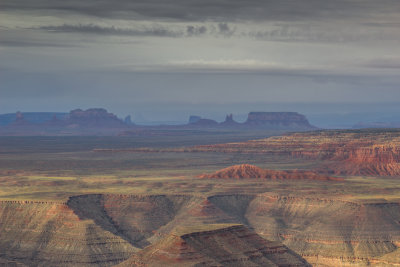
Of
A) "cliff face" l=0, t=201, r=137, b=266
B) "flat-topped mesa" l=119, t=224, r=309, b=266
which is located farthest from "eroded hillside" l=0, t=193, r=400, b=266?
"flat-topped mesa" l=119, t=224, r=309, b=266

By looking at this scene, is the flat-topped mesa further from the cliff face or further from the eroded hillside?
the cliff face

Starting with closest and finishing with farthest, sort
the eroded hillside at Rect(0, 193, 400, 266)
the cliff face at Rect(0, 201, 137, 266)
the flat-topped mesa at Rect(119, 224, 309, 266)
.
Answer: the flat-topped mesa at Rect(119, 224, 309, 266) → the cliff face at Rect(0, 201, 137, 266) → the eroded hillside at Rect(0, 193, 400, 266)

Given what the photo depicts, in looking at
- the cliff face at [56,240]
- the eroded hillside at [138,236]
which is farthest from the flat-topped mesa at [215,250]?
the cliff face at [56,240]

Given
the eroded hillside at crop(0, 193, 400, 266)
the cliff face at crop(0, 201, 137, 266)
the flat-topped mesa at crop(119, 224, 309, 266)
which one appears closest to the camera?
the flat-topped mesa at crop(119, 224, 309, 266)

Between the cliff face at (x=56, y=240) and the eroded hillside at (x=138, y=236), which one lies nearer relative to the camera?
the cliff face at (x=56, y=240)

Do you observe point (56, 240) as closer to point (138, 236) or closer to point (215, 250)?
point (138, 236)

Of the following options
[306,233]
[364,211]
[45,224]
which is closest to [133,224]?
[45,224]

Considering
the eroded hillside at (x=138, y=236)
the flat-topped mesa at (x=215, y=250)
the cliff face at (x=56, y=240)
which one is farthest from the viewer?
the eroded hillside at (x=138, y=236)

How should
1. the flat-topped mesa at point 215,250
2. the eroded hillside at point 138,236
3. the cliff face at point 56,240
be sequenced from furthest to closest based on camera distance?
the eroded hillside at point 138,236 < the cliff face at point 56,240 < the flat-topped mesa at point 215,250

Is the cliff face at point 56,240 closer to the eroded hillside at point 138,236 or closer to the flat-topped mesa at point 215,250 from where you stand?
the eroded hillside at point 138,236
